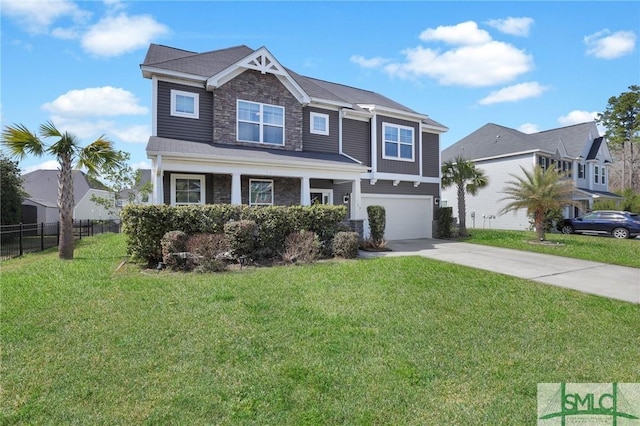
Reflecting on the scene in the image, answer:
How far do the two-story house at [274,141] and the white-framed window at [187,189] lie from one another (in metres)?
0.04

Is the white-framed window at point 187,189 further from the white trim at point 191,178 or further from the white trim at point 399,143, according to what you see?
the white trim at point 399,143

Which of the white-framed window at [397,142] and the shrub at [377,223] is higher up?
the white-framed window at [397,142]

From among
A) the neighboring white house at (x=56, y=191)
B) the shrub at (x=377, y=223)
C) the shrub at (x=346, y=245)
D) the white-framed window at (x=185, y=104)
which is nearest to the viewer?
the shrub at (x=346, y=245)

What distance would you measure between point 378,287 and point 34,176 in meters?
44.6

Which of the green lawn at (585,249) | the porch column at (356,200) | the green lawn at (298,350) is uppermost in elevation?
the porch column at (356,200)

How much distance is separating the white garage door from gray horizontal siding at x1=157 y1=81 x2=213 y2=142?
826cm

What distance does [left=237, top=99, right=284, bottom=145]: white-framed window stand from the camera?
47.2 ft

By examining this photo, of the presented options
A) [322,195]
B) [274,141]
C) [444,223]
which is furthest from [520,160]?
[274,141]

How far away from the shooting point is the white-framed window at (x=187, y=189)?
518 inches

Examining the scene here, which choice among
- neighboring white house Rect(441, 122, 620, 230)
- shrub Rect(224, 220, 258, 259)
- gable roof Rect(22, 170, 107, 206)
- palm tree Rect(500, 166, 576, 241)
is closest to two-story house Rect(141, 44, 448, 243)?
shrub Rect(224, 220, 258, 259)

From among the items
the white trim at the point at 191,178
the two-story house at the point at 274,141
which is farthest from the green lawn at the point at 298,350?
the two-story house at the point at 274,141

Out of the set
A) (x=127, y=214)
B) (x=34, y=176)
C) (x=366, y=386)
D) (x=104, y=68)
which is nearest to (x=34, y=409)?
(x=366, y=386)

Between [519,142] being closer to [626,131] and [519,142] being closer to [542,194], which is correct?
[542,194]

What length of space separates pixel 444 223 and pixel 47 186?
131 feet
